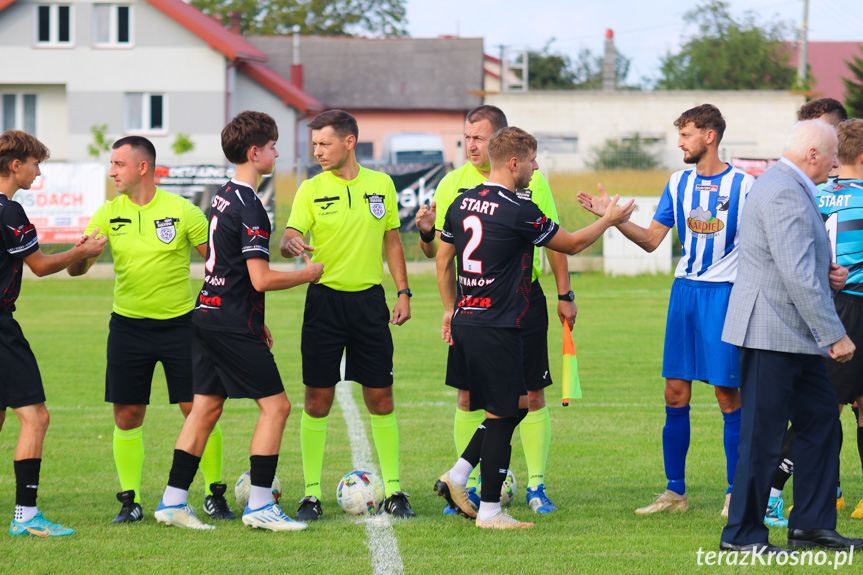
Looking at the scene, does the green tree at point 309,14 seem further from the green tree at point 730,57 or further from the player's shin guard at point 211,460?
the player's shin guard at point 211,460

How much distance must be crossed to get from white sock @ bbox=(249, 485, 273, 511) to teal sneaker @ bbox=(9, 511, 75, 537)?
1.03 metres

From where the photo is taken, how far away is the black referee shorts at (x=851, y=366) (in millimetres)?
5938

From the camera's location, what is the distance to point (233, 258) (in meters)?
5.68

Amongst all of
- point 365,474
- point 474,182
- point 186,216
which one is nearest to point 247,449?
point 365,474

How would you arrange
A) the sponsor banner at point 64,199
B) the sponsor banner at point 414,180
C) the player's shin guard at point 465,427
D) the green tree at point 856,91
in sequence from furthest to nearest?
the green tree at point 856,91 → the sponsor banner at point 414,180 → the sponsor banner at point 64,199 → the player's shin guard at point 465,427

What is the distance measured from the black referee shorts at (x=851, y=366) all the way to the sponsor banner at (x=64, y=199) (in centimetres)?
1804

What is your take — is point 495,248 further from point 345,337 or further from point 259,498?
point 259,498

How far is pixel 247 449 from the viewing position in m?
7.97

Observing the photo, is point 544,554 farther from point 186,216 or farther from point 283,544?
point 186,216

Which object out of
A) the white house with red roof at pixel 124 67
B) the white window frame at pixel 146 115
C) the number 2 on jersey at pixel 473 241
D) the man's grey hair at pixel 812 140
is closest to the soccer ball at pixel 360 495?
the number 2 on jersey at pixel 473 241

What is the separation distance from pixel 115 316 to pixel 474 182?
248cm

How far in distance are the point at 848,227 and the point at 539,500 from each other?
2562 millimetres

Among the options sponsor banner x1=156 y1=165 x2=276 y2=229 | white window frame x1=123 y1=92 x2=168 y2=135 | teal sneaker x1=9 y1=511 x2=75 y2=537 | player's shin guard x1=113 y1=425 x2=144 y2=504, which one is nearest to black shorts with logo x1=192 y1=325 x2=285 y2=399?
player's shin guard x1=113 y1=425 x2=144 y2=504

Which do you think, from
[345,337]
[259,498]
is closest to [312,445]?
[259,498]
